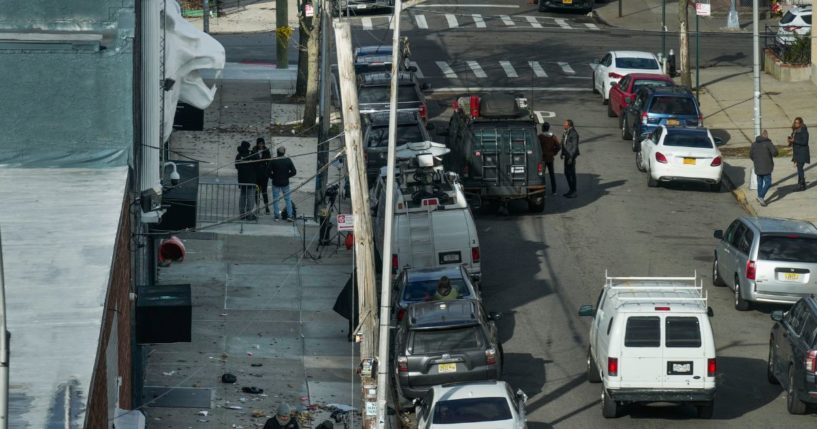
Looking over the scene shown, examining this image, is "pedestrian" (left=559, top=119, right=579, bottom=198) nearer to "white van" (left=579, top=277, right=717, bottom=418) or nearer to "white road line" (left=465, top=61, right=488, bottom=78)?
"white van" (left=579, top=277, right=717, bottom=418)

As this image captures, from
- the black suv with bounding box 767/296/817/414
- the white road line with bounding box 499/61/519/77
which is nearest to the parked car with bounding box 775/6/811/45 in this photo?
the white road line with bounding box 499/61/519/77

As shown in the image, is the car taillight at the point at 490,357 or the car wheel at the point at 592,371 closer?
the car taillight at the point at 490,357

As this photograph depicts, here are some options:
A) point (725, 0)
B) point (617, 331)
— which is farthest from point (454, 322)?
point (725, 0)

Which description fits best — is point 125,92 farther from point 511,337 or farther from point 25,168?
point 511,337

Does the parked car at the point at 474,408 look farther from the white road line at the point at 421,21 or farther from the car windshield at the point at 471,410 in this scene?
the white road line at the point at 421,21

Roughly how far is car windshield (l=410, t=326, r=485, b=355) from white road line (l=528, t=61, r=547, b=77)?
95.5ft

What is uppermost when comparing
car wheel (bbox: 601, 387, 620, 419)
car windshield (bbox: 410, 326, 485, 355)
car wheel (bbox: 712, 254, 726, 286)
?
car windshield (bbox: 410, 326, 485, 355)

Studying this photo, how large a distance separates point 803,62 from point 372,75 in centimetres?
1452

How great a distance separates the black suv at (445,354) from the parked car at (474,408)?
181 centimetres

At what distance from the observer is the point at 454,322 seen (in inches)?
894

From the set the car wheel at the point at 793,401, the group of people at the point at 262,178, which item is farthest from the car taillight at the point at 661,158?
the car wheel at the point at 793,401

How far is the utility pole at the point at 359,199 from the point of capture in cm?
2055

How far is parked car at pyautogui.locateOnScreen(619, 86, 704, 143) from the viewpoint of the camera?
3934cm

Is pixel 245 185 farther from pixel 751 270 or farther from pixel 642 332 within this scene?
pixel 642 332
